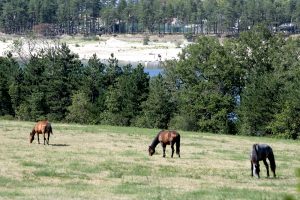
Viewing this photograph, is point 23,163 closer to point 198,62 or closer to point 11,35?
point 198,62

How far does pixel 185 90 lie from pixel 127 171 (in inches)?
1453

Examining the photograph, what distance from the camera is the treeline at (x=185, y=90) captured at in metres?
54.1

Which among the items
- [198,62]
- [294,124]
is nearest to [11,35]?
[198,62]

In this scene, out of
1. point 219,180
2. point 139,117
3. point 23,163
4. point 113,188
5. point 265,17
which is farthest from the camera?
point 265,17

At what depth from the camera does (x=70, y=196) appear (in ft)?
60.1

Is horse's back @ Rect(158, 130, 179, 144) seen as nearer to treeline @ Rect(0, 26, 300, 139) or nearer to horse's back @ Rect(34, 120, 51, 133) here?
horse's back @ Rect(34, 120, 51, 133)

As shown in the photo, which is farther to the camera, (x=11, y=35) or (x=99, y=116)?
(x=11, y=35)

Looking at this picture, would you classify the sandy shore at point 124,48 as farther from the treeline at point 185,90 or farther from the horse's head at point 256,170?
the horse's head at point 256,170

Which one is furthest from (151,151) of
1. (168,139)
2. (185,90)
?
(185,90)

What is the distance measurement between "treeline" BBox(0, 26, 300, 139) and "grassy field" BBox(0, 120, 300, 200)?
61.5ft

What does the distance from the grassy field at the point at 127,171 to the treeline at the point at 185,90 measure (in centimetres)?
1875

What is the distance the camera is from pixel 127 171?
23.4 meters

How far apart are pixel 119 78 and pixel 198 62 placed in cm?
766

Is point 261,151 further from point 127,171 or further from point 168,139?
point 168,139
